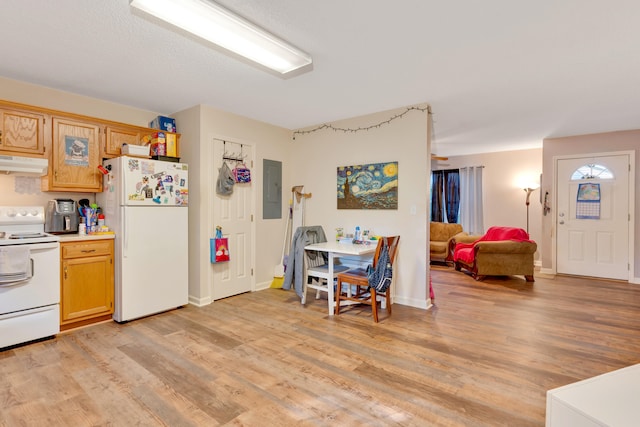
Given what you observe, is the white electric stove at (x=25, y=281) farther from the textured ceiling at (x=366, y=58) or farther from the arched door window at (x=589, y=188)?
the arched door window at (x=589, y=188)

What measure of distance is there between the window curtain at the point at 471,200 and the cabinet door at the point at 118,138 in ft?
20.9

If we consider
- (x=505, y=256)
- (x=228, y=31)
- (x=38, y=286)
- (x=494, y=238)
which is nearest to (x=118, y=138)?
(x=38, y=286)

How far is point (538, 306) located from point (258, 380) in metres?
3.49

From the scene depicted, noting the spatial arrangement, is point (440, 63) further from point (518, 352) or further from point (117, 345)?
point (117, 345)

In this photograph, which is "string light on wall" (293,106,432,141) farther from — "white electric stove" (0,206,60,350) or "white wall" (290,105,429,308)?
"white electric stove" (0,206,60,350)

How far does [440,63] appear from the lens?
2.69m

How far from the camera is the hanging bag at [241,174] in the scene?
4156 mm

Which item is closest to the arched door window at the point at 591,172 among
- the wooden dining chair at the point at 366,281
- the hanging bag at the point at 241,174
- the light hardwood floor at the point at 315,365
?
the light hardwood floor at the point at 315,365

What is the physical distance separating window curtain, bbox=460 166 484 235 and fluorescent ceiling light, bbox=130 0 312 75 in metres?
5.67

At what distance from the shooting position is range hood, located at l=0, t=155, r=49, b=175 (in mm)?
2760

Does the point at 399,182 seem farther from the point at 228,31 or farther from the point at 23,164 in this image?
the point at 23,164

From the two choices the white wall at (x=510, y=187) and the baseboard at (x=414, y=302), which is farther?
the white wall at (x=510, y=187)

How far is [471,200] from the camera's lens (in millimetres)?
7031

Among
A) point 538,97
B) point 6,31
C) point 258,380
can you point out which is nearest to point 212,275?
point 258,380
